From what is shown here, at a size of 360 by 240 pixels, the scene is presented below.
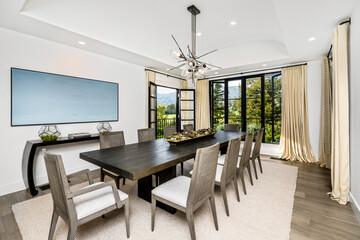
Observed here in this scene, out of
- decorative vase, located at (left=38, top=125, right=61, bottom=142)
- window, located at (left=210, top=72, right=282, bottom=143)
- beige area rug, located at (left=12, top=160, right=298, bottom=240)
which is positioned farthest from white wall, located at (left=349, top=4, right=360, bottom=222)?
decorative vase, located at (left=38, top=125, right=61, bottom=142)

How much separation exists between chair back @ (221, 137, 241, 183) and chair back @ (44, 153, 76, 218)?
5.18 feet

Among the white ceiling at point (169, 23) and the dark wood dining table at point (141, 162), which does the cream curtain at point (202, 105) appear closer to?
the white ceiling at point (169, 23)

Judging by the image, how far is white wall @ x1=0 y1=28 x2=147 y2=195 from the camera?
2639 mm

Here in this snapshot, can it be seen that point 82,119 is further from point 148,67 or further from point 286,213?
point 286,213

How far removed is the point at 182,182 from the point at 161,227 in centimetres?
52

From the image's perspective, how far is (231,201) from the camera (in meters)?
2.37

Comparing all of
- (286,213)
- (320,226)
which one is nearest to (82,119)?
(286,213)

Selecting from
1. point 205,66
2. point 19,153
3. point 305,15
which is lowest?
point 19,153

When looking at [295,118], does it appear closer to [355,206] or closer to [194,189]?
[355,206]

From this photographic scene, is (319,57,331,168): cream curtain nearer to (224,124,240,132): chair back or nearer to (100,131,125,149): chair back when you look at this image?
(224,124,240,132): chair back

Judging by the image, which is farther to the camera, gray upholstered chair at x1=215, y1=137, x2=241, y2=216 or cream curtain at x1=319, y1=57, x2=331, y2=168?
cream curtain at x1=319, y1=57, x2=331, y2=168

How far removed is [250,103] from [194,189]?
445cm

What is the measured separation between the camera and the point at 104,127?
3785 mm

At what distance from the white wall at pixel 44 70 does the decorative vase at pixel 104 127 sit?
123 millimetres
